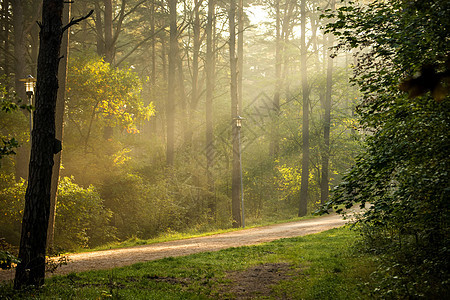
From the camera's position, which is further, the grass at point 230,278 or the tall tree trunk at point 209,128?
the tall tree trunk at point 209,128

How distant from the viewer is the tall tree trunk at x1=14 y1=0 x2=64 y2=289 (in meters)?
6.87

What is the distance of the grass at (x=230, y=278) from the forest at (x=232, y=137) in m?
0.96

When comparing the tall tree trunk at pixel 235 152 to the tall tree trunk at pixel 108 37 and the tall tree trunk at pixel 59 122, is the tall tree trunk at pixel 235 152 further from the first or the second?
the tall tree trunk at pixel 59 122

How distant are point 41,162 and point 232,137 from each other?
57.0 ft

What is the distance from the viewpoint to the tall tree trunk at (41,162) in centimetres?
687

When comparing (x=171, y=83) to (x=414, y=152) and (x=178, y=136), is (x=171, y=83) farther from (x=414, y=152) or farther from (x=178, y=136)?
(x=414, y=152)

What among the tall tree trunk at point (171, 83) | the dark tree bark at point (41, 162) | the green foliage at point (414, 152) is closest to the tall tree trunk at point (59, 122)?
the dark tree bark at point (41, 162)

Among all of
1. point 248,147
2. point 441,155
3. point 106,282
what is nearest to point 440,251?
point 441,155

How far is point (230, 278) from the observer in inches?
320

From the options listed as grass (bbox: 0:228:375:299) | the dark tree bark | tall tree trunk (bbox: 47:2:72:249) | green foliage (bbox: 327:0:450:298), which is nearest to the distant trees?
tall tree trunk (bbox: 47:2:72:249)

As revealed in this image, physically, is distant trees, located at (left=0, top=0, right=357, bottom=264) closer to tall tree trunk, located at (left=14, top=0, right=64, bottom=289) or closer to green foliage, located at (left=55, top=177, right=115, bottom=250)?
green foliage, located at (left=55, top=177, right=115, bottom=250)

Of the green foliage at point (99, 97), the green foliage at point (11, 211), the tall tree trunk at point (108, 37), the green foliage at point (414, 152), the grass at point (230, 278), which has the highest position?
the tall tree trunk at point (108, 37)

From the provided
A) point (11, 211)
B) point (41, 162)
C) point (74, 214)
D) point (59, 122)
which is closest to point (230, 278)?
point (41, 162)

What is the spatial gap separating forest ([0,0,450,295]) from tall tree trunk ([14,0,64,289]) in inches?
1.3
